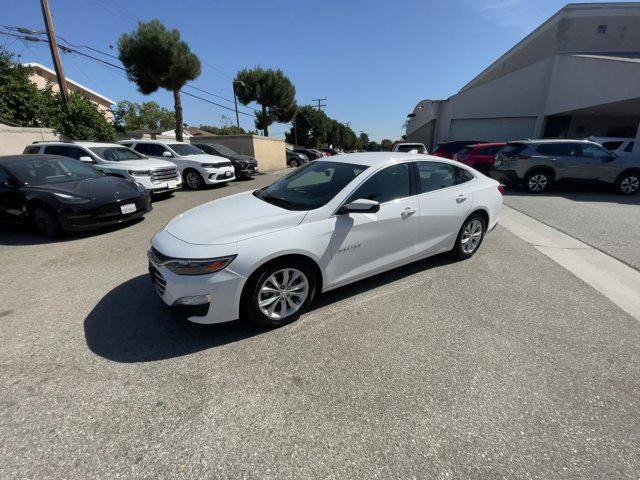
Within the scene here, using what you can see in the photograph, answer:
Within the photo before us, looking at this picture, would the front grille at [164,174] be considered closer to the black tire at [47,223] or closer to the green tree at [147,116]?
the black tire at [47,223]

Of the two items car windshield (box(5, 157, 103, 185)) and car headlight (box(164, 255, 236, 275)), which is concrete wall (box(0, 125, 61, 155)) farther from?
car headlight (box(164, 255, 236, 275))

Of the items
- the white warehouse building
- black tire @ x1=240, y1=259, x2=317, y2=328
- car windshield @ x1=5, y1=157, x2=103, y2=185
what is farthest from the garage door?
car windshield @ x1=5, y1=157, x2=103, y2=185

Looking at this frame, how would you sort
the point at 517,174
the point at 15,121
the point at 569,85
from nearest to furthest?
the point at 517,174 < the point at 15,121 < the point at 569,85

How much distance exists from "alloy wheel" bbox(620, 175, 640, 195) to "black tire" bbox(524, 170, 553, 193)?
1890 mm

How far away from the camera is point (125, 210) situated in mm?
5777

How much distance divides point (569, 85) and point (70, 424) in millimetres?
26868

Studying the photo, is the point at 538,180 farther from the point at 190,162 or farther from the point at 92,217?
the point at 92,217

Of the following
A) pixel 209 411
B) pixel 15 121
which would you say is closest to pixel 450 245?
pixel 209 411

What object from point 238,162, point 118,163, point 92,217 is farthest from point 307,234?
point 238,162

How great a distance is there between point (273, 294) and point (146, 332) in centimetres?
121

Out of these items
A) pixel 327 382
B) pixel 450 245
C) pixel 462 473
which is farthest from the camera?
pixel 450 245

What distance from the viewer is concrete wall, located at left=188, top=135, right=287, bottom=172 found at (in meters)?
19.4

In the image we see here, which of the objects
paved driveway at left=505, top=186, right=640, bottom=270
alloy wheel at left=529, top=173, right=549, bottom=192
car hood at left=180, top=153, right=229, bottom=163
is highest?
car hood at left=180, top=153, right=229, bottom=163

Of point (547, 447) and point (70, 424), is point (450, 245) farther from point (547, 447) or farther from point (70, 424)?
point (70, 424)
